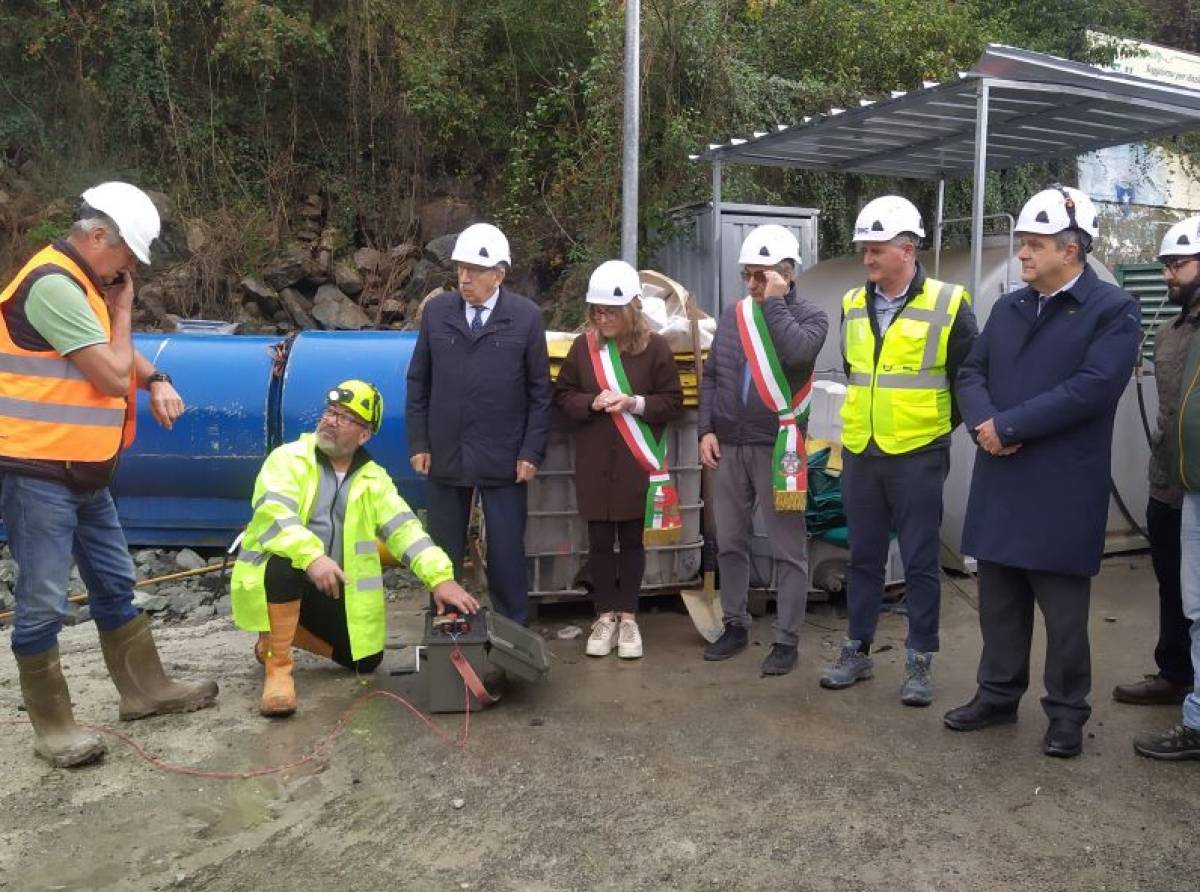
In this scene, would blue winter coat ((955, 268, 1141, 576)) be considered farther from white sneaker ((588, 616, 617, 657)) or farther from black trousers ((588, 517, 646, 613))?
white sneaker ((588, 616, 617, 657))

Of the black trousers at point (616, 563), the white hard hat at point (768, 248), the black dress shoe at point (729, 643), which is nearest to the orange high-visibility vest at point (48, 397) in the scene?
the black trousers at point (616, 563)

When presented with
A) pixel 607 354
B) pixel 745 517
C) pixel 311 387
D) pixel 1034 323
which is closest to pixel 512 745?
pixel 745 517

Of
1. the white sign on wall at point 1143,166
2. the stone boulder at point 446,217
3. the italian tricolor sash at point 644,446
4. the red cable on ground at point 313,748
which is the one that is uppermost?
the white sign on wall at point 1143,166

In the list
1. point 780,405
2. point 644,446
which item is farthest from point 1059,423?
point 644,446

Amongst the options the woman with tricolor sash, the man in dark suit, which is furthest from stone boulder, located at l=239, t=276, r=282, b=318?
the woman with tricolor sash

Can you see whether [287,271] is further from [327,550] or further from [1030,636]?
[1030,636]

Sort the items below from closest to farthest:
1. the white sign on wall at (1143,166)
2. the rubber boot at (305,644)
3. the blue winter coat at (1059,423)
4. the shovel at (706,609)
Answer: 1. the blue winter coat at (1059,423)
2. the rubber boot at (305,644)
3. the shovel at (706,609)
4. the white sign on wall at (1143,166)

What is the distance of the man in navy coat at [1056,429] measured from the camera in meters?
3.59

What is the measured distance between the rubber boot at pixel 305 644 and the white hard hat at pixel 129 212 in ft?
5.46

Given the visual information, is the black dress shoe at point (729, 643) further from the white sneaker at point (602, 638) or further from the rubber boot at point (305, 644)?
the rubber boot at point (305, 644)

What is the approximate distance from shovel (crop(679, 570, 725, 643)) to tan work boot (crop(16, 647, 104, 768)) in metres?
2.70

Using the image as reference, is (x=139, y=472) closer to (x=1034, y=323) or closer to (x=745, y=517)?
(x=745, y=517)

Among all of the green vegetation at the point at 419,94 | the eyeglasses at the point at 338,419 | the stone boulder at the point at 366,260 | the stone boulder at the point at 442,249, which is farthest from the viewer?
the stone boulder at the point at 366,260

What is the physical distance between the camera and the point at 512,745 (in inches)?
153
